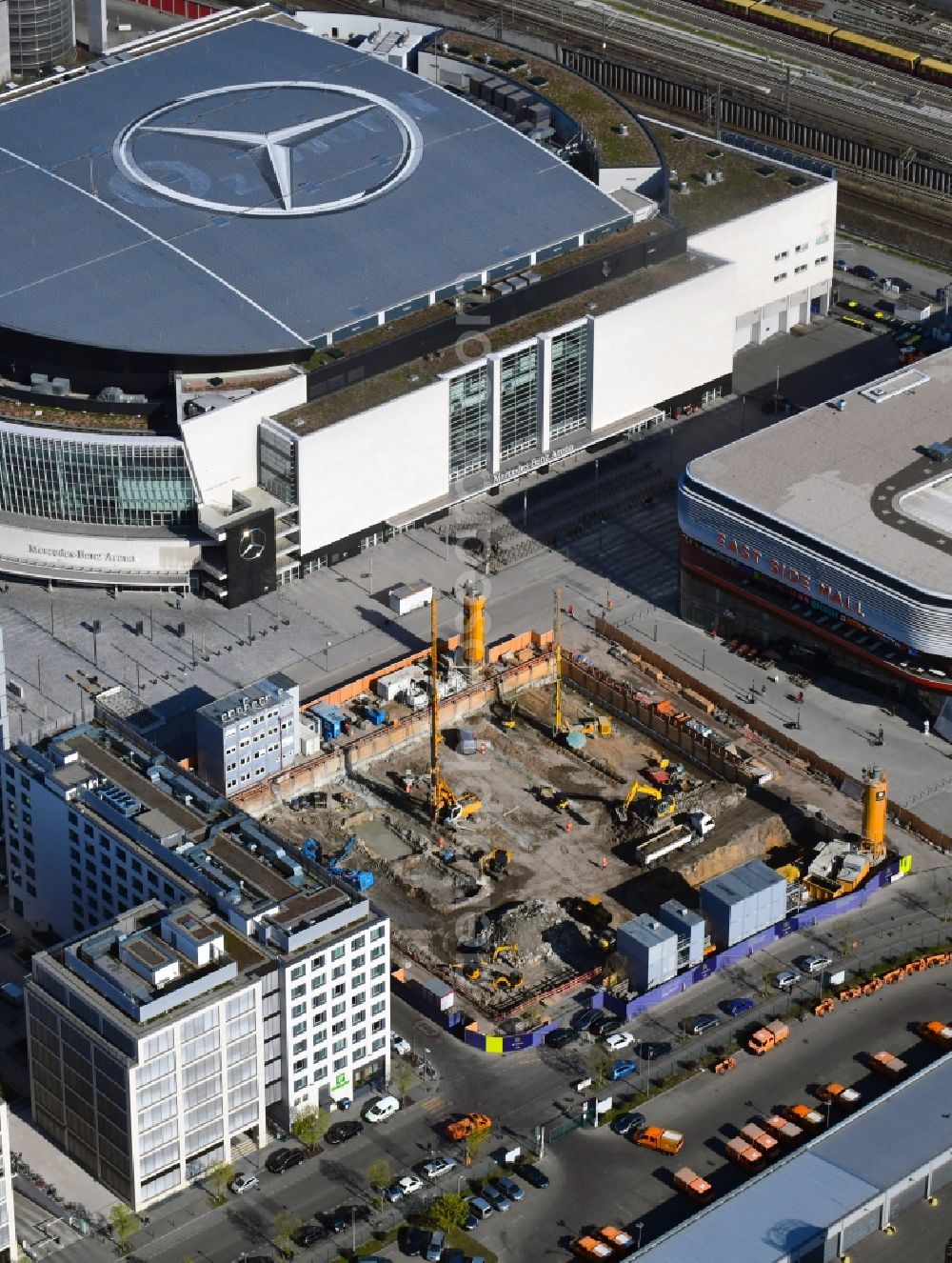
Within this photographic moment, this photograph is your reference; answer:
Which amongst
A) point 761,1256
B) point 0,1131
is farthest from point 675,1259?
point 0,1131

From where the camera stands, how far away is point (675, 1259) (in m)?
200

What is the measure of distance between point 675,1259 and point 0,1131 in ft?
157

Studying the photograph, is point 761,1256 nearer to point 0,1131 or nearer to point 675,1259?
point 675,1259

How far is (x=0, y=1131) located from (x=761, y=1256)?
53.8 metres

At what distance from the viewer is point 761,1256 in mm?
199875

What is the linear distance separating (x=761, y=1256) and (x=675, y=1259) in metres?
5.98

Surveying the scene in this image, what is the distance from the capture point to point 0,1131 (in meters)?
200
